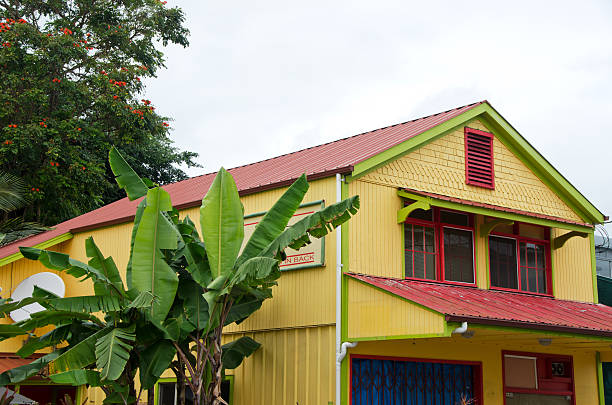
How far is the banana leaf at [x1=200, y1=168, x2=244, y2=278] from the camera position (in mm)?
12484

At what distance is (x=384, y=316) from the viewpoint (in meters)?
12.8

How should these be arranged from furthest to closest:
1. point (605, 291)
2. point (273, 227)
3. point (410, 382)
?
point (605, 291) → point (410, 382) → point (273, 227)

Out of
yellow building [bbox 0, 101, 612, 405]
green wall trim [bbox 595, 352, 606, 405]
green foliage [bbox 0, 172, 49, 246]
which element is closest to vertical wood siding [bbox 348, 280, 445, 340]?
yellow building [bbox 0, 101, 612, 405]

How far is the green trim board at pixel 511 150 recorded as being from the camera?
14766 mm

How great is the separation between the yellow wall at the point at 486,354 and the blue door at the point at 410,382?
0.18 metres

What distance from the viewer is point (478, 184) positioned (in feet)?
53.5

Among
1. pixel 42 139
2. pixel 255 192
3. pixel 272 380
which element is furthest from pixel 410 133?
pixel 42 139

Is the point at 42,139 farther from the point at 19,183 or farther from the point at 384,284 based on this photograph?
the point at 384,284

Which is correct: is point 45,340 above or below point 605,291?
below

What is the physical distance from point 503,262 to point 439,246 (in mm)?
1966

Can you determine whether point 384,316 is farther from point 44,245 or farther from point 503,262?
point 44,245

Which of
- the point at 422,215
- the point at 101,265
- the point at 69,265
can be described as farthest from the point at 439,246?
the point at 69,265

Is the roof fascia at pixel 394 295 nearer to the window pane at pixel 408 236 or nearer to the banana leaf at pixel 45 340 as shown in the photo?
the window pane at pixel 408 236

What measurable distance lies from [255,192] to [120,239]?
15.1ft
